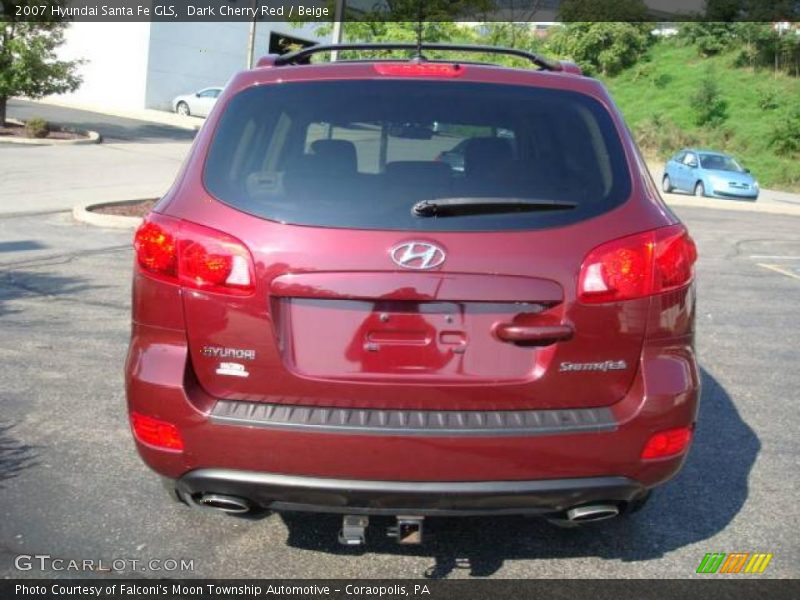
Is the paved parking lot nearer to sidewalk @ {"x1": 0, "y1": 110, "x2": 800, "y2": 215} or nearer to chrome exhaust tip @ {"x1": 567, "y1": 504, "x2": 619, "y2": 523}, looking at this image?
chrome exhaust tip @ {"x1": 567, "y1": 504, "x2": 619, "y2": 523}

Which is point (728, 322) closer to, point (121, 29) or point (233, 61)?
point (121, 29)

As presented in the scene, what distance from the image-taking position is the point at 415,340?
3.04 meters

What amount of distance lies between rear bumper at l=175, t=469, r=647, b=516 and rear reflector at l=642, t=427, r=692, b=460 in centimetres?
13

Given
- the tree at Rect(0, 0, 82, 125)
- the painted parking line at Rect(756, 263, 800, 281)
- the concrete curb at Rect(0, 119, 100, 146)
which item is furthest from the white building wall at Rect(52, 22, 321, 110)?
the painted parking line at Rect(756, 263, 800, 281)

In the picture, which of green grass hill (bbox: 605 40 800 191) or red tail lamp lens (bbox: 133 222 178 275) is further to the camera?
green grass hill (bbox: 605 40 800 191)

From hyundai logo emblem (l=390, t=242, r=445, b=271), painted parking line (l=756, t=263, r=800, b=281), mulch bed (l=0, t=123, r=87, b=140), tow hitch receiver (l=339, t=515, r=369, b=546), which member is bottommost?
mulch bed (l=0, t=123, r=87, b=140)

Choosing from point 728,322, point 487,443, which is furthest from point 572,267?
point 728,322

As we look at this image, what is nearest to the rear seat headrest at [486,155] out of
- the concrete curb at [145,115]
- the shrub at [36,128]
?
the shrub at [36,128]

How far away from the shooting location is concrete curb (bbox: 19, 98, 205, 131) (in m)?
34.1

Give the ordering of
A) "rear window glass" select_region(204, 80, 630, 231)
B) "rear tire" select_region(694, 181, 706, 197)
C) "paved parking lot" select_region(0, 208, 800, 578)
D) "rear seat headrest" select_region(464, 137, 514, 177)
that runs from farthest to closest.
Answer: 1. "rear tire" select_region(694, 181, 706, 197)
2. "paved parking lot" select_region(0, 208, 800, 578)
3. "rear seat headrest" select_region(464, 137, 514, 177)
4. "rear window glass" select_region(204, 80, 630, 231)

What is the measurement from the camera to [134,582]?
3.46m

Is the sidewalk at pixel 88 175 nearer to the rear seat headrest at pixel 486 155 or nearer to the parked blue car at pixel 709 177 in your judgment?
the parked blue car at pixel 709 177

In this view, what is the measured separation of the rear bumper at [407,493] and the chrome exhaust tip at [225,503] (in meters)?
0.04

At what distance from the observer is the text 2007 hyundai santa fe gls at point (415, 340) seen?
3.01 meters
